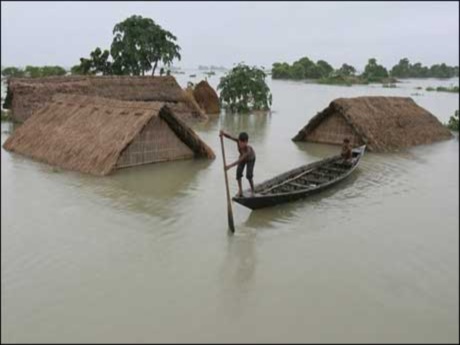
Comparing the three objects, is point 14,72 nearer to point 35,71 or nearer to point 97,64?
point 35,71

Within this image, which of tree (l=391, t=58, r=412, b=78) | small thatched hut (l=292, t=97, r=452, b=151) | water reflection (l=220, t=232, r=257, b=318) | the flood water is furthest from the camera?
tree (l=391, t=58, r=412, b=78)

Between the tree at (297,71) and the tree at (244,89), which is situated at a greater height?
the tree at (297,71)

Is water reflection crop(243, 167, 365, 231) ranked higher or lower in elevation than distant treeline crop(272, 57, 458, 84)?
lower

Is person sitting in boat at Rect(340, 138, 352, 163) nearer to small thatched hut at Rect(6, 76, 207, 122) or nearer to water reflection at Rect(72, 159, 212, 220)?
water reflection at Rect(72, 159, 212, 220)

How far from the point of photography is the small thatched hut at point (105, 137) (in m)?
11.0

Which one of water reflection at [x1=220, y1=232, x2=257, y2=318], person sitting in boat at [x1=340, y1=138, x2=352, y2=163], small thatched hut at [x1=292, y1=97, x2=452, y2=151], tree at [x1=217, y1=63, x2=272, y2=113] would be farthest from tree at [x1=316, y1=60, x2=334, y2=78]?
water reflection at [x1=220, y1=232, x2=257, y2=318]

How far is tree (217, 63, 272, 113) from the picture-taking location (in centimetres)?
2506

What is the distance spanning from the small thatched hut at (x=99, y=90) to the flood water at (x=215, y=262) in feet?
27.3

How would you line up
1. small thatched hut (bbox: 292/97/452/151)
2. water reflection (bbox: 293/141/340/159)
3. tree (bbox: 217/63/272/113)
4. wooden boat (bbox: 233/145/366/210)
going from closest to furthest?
wooden boat (bbox: 233/145/366/210)
water reflection (bbox: 293/141/340/159)
small thatched hut (bbox: 292/97/452/151)
tree (bbox: 217/63/272/113)

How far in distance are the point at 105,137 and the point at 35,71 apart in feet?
100

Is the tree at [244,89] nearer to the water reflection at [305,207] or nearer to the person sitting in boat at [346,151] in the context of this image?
the person sitting in boat at [346,151]

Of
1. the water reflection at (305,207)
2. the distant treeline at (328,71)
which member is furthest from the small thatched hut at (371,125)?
the distant treeline at (328,71)

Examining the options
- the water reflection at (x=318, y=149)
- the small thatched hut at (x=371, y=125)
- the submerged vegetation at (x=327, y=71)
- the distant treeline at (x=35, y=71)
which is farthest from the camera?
the submerged vegetation at (x=327, y=71)

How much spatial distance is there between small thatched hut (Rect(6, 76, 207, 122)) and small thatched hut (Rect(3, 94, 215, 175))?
17.4 ft
